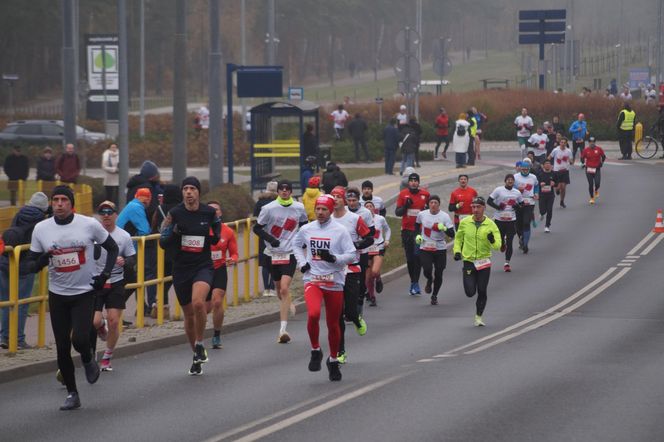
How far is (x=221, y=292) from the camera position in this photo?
52.5 ft

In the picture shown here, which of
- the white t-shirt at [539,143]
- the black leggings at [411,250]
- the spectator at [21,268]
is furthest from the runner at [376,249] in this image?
the white t-shirt at [539,143]

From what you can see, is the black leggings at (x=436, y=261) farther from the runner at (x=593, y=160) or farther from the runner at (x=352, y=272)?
the runner at (x=593, y=160)

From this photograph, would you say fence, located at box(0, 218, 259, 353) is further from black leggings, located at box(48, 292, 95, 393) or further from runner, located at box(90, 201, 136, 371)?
black leggings, located at box(48, 292, 95, 393)

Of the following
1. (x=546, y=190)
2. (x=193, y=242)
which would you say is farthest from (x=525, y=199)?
(x=193, y=242)

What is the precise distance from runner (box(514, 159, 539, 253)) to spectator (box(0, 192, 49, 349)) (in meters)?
13.4

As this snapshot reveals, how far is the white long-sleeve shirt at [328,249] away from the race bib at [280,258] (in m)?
3.58

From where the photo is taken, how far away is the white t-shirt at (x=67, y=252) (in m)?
12.3

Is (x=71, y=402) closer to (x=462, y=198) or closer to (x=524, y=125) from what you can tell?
(x=462, y=198)

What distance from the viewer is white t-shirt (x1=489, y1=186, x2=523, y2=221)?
84.0 ft

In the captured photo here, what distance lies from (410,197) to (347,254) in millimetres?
8539

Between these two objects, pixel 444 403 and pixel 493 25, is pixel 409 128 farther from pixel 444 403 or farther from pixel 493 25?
pixel 493 25

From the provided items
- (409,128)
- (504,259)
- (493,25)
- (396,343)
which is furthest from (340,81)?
(396,343)

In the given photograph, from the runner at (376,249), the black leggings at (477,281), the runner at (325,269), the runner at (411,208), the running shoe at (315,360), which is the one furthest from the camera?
the runner at (411,208)

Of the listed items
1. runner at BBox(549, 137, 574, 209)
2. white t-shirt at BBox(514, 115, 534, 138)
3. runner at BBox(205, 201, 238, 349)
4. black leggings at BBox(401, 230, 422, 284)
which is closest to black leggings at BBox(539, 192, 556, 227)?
runner at BBox(549, 137, 574, 209)
